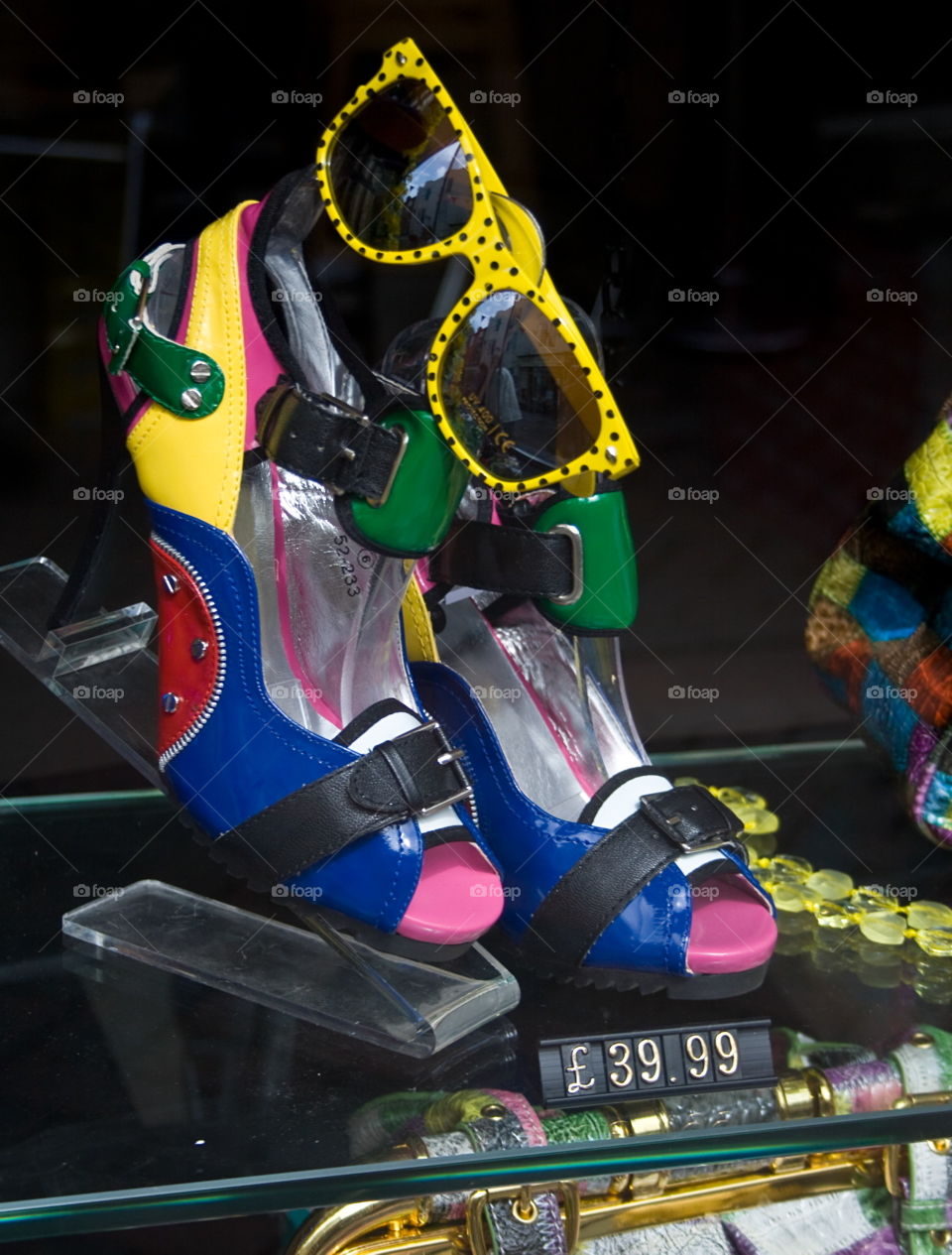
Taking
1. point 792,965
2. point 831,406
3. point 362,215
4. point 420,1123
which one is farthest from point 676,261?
point 420,1123

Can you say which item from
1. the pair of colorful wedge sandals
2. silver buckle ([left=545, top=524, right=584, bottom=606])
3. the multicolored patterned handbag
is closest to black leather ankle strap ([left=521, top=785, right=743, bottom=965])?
the pair of colorful wedge sandals

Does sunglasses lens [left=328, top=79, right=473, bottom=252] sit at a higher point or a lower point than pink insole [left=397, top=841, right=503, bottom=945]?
higher

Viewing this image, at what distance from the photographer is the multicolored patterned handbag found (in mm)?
772

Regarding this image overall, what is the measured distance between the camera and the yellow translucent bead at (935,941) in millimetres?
719

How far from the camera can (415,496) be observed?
63 cm

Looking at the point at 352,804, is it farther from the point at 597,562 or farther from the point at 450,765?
the point at 597,562

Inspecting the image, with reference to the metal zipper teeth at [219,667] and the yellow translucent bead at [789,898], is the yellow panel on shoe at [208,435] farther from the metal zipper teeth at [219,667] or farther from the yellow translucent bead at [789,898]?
the yellow translucent bead at [789,898]

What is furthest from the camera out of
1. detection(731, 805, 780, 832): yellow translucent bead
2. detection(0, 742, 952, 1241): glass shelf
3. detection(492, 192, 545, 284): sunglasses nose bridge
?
detection(731, 805, 780, 832): yellow translucent bead

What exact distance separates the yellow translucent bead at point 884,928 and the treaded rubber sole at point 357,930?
235 millimetres

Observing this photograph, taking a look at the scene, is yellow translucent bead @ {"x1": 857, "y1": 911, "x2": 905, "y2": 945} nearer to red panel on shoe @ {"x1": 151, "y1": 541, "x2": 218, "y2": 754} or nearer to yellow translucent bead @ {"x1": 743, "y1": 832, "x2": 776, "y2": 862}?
yellow translucent bead @ {"x1": 743, "y1": 832, "x2": 776, "y2": 862}

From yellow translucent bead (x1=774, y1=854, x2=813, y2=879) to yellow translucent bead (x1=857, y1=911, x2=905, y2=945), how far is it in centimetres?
5

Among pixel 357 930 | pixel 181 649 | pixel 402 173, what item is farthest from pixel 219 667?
pixel 402 173

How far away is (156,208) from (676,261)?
30 centimetres

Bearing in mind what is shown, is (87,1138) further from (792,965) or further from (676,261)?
(676,261)
